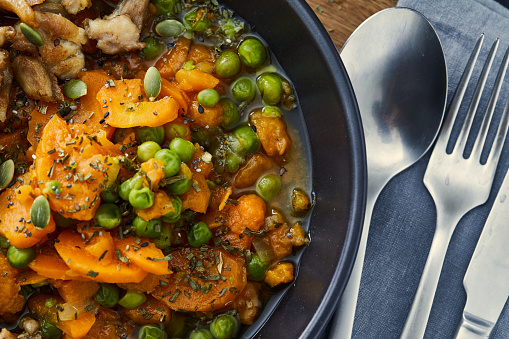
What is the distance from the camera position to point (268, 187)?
10.4ft

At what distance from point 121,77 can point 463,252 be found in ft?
8.98

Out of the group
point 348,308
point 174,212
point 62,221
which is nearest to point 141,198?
point 174,212

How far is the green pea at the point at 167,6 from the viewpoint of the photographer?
10.7 ft

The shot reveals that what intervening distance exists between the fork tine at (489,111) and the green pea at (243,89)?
5.53 feet

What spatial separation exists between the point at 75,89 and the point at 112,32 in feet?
1.40

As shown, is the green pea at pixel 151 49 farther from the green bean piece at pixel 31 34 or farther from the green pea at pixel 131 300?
the green pea at pixel 131 300

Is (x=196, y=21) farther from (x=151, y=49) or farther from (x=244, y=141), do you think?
(x=244, y=141)

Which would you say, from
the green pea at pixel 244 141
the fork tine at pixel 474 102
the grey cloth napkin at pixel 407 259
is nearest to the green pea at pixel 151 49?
the green pea at pixel 244 141

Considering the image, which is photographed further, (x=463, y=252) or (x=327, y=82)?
(x=463, y=252)

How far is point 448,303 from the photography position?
138 inches

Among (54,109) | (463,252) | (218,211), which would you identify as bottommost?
(463,252)

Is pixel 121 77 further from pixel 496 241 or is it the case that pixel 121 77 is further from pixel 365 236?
pixel 496 241

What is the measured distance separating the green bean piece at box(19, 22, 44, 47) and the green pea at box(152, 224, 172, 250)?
133 cm

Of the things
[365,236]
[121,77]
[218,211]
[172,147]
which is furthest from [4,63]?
[365,236]
